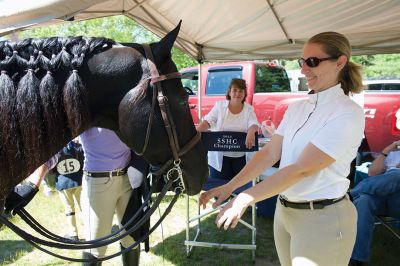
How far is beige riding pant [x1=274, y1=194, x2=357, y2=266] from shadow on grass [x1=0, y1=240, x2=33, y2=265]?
334 centimetres

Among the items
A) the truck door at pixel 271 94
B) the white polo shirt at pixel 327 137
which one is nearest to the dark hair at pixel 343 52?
the white polo shirt at pixel 327 137

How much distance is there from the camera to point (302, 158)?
157cm

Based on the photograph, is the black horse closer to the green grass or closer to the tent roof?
the tent roof

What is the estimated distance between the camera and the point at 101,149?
8.45 ft

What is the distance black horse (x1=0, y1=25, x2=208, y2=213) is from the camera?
137 centimetres

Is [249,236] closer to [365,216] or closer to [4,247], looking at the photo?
[365,216]

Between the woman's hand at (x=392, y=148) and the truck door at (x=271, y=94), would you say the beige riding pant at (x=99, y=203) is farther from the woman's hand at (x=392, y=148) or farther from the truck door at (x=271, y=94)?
the truck door at (x=271, y=94)

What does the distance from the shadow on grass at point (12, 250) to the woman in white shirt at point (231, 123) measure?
2.41m

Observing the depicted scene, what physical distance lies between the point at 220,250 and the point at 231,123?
62.2 inches

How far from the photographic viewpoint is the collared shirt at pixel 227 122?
171 inches

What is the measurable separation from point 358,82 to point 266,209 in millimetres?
3291

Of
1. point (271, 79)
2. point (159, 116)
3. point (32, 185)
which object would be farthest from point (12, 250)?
point (271, 79)

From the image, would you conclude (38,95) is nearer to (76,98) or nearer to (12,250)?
(76,98)

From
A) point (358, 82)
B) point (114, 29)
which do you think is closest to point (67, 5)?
point (358, 82)
